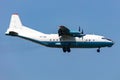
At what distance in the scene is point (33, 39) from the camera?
121062 mm

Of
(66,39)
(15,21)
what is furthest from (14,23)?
(66,39)

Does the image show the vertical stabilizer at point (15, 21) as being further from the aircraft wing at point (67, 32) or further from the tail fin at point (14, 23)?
the aircraft wing at point (67, 32)

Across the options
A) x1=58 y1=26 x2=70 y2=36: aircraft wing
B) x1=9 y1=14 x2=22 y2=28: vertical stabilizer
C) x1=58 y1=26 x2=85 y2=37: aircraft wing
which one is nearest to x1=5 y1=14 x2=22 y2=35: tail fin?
x1=9 y1=14 x2=22 y2=28: vertical stabilizer

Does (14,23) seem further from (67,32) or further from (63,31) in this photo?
(67,32)

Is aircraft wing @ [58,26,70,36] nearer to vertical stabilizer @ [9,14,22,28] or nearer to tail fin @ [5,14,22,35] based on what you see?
tail fin @ [5,14,22,35]

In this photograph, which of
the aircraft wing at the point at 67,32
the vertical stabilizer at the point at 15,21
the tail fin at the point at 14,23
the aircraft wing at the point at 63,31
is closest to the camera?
the aircraft wing at the point at 63,31

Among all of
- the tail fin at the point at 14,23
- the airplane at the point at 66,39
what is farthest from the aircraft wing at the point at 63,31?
the tail fin at the point at 14,23

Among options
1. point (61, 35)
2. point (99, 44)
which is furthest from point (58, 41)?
point (99, 44)

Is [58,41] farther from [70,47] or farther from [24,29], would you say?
[24,29]

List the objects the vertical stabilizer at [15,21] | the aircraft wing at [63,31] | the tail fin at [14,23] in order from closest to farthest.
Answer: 1. the aircraft wing at [63,31]
2. the tail fin at [14,23]
3. the vertical stabilizer at [15,21]

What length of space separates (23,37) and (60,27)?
31.8 feet

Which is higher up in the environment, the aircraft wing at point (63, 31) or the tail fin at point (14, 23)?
the tail fin at point (14, 23)

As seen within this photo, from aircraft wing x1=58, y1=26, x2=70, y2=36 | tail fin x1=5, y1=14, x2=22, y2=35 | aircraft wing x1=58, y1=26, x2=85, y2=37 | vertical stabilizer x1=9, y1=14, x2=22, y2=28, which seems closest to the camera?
aircraft wing x1=58, y1=26, x2=70, y2=36

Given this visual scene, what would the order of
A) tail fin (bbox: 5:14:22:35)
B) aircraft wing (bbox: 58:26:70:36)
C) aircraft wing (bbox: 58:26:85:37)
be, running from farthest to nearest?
1. tail fin (bbox: 5:14:22:35)
2. aircraft wing (bbox: 58:26:85:37)
3. aircraft wing (bbox: 58:26:70:36)
